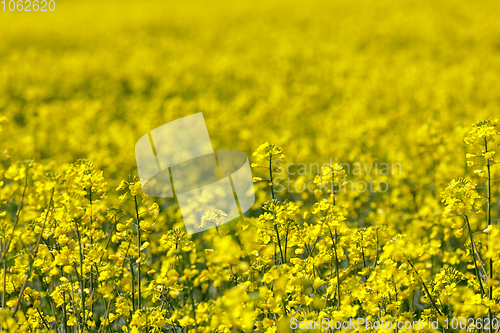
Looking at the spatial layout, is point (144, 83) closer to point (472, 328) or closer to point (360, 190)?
point (360, 190)

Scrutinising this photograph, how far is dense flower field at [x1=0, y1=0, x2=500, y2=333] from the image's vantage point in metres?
2.01

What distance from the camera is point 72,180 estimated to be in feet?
7.03

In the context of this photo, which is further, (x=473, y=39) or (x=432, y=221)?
(x=473, y=39)

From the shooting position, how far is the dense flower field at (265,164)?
6.59 feet

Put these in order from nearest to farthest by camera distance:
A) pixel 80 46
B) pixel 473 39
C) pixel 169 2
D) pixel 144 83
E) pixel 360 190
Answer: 1. pixel 360 190
2. pixel 144 83
3. pixel 473 39
4. pixel 80 46
5. pixel 169 2

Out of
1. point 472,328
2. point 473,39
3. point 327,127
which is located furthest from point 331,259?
point 473,39

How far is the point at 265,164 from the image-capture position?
592 cm

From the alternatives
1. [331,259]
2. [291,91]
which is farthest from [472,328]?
[291,91]

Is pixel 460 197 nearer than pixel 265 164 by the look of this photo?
Yes

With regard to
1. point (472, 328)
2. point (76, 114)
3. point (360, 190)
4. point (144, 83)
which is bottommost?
point (472, 328)

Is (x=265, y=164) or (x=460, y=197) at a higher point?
(x=265, y=164)

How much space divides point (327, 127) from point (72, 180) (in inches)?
238

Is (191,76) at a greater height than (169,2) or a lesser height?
lesser

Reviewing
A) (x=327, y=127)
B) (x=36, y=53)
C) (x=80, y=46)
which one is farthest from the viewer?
(x=80, y=46)
